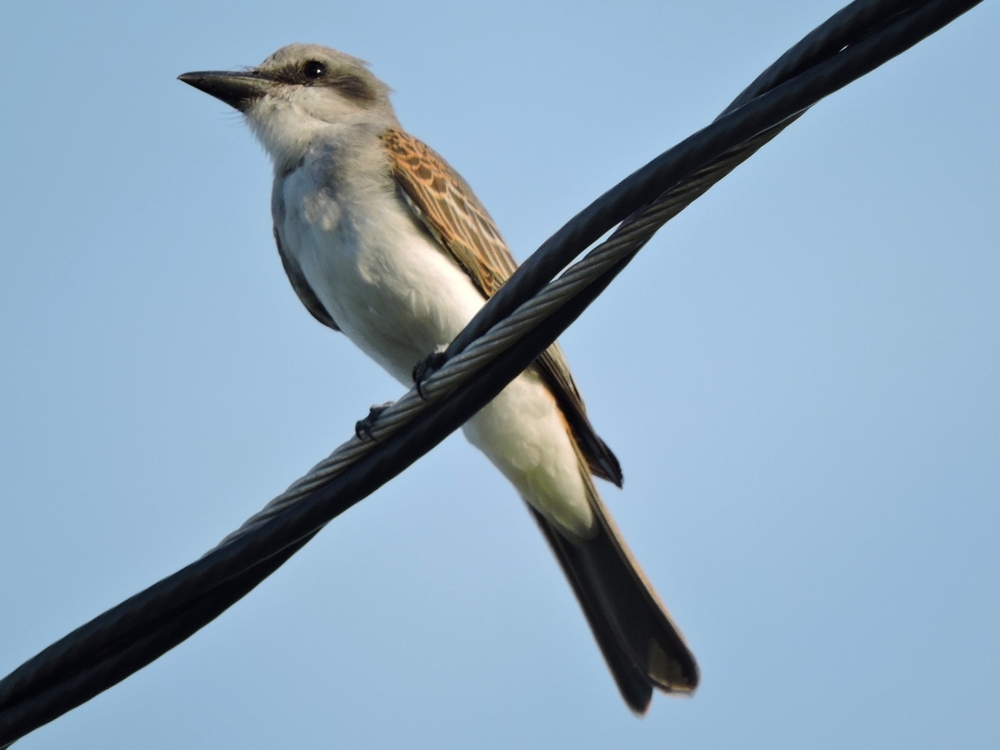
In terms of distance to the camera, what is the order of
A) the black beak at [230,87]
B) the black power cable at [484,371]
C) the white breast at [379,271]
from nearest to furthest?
1. the black power cable at [484,371]
2. the white breast at [379,271]
3. the black beak at [230,87]

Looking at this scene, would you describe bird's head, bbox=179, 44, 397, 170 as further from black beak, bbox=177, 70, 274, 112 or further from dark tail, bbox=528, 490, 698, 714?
dark tail, bbox=528, 490, 698, 714

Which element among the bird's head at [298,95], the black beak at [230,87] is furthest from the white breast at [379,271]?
the black beak at [230,87]

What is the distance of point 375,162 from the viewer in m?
6.02

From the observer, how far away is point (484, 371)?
125 inches

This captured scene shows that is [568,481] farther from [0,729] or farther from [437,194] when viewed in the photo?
[0,729]

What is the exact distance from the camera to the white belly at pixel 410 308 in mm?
5656

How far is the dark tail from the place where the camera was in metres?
5.83

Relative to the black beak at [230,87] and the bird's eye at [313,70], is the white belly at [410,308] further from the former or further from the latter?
the bird's eye at [313,70]

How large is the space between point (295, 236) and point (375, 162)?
1.79 ft

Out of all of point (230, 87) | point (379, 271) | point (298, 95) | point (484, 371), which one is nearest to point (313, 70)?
point (298, 95)

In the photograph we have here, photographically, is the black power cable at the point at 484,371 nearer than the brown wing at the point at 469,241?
Yes

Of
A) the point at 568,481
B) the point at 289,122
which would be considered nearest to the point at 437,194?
the point at 289,122

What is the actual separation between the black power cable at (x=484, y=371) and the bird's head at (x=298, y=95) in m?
3.58

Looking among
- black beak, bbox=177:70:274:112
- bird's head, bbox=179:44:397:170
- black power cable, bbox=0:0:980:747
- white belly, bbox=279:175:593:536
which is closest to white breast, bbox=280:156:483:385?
white belly, bbox=279:175:593:536
